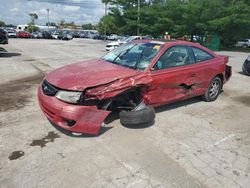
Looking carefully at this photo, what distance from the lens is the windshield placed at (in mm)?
4371

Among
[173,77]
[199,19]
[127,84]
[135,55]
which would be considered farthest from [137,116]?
[199,19]

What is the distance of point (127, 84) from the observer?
389 centimetres

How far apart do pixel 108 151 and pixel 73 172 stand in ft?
2.09

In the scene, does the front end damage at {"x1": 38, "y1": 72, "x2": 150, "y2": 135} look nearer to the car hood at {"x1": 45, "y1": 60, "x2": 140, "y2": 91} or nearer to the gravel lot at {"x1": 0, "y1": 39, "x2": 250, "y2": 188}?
the car hood at {"x1": 45, "y1": 60, "x2": 140, "y2": 91}

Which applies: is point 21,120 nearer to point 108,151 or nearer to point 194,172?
point 108,151

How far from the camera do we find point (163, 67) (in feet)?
14.6

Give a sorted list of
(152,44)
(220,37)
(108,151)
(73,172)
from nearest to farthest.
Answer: (73,172), (108,151), (152,44), (220,37)

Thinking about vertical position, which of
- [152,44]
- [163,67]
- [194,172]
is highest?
[152,44]

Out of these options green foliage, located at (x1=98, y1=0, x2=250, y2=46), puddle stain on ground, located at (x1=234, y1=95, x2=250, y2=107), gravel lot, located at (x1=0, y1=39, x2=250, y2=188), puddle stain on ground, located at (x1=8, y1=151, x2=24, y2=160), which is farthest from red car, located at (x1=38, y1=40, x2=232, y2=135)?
green foliage, located at (x1=98, y1=0, x2=250, y2=46)

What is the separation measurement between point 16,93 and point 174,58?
405cm

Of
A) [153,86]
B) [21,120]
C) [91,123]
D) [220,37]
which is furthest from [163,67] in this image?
[220,37]

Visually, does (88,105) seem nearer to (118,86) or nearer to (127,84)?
(118,86)

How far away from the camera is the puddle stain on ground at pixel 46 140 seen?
3471mm

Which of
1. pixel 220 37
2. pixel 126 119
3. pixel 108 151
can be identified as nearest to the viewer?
pixel 108 151
